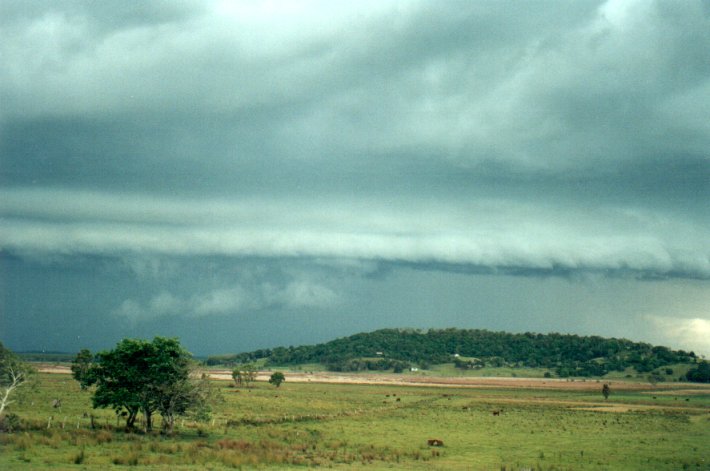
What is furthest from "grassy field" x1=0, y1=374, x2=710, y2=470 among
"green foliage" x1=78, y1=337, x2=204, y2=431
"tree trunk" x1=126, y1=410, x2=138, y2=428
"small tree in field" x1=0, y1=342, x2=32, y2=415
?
"green foliage" x1=78, y1=337, x2=204, y2=431

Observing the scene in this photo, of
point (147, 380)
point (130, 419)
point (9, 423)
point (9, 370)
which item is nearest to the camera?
point (9, 423)

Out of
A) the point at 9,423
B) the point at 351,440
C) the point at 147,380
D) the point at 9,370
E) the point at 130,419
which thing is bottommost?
the point at 351,440

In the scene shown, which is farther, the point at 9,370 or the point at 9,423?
the point at 9,370

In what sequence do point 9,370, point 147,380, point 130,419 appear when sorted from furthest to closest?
point 130,419, point 147,380, point 9,370

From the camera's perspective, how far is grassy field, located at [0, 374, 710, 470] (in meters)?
44.9

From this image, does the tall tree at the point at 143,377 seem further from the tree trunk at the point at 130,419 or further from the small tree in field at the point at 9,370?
the small tree in field at the point at 9,370

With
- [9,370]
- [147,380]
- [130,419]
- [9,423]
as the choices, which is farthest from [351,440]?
[9,370]

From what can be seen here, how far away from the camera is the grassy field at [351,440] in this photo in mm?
44938

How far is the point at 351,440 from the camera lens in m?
60.4

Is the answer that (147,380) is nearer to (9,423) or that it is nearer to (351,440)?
(9,423)

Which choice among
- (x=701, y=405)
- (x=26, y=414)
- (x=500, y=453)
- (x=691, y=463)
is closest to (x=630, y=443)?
(x=691, y=463)

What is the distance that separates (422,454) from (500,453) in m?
7.38

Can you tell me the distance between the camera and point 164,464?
4203cm

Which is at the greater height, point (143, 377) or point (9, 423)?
point (143, 377)
